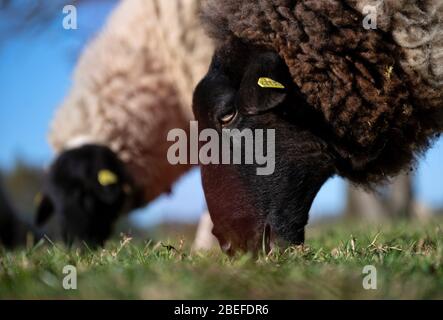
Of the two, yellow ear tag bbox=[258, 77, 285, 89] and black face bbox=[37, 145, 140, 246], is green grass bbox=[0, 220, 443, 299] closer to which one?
yellow ear tag bbox=[258, 77, 285, 89]

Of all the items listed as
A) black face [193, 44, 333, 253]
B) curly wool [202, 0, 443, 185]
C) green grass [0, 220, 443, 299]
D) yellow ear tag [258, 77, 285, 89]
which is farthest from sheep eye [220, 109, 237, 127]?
green grass [0, 220, 443, 299]

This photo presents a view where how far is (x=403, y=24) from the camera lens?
367 cm

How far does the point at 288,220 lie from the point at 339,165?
1.60 ft

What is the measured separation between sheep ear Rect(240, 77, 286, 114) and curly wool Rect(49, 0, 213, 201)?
2671mm

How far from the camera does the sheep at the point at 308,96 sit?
3678 millimetres

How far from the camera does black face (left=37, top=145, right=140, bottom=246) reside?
245 inches

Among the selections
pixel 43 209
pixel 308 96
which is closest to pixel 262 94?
pixel 308 96

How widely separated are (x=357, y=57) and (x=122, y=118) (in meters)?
3.48

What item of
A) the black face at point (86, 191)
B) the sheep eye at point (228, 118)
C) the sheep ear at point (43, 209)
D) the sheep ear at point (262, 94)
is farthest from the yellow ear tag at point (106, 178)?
the sheep ear at point (262, 94)

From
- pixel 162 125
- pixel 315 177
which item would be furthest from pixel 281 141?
pixel 162 125

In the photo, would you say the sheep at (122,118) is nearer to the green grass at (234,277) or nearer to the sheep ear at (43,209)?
the sheep ear at (43,209)

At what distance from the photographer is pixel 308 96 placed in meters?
3.72
